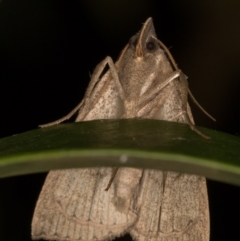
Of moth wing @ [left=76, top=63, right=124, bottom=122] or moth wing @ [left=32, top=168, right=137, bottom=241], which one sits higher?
moth wing @ [left=76, top=63, right=124, bottom=122]

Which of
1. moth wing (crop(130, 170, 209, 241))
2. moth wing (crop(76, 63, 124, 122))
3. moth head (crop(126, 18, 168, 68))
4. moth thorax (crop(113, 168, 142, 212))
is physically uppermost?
moth head (crop(126, 18, 168, 68))

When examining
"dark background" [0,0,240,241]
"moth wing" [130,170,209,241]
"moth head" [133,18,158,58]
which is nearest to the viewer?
"moth head" [133,18,158,58]

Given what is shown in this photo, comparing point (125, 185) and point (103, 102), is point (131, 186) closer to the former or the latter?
point (125, 185)

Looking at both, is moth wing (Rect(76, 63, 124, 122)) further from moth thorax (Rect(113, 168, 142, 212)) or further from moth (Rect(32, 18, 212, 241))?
moth thorax (Rect(113, 168, 142, 212))

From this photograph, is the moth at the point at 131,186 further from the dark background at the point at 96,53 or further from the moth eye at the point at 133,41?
the dark background at the point at 96,53

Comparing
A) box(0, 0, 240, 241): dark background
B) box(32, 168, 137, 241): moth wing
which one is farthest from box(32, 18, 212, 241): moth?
box(0, 0, 240, 241): dark background

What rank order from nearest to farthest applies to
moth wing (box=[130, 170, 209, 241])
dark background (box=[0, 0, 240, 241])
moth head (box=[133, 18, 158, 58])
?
moth head (box=[133, 18, 158, 58]), moth wing (box=[130, 170, 209, 241]), dark background (box=[0, 0, 240, 241])

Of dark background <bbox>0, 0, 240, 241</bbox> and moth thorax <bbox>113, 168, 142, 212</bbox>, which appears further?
dark background <bbox>0, 0, 240, 241</bbox>
